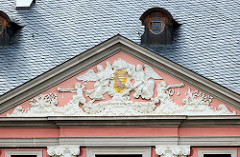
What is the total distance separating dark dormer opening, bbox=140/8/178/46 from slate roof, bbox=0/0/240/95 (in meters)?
0.45

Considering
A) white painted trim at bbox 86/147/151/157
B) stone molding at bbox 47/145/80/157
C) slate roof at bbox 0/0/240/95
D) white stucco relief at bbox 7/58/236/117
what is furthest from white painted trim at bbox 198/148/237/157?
stone molding at bbox 47/145/80/157

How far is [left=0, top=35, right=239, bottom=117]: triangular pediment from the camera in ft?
113

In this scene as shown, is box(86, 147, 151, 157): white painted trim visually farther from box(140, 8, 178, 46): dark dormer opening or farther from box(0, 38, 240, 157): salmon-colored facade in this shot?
box(140, 8, 178, 46): dark dormer opening

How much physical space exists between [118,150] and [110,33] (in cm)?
621

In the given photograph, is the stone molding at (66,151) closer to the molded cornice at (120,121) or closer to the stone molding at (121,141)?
the stone molding at (121,141)

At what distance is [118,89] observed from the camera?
35.2 metres

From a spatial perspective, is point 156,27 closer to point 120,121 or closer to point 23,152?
point 120,121

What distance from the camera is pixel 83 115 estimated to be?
3488cm

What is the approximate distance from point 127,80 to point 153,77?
1.04 metres

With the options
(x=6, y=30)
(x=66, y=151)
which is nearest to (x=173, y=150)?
A: (x=66, y=151)

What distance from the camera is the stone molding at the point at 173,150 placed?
34.4 m

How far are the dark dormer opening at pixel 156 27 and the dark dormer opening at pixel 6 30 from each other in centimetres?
607

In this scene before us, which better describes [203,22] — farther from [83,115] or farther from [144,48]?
[83,115]

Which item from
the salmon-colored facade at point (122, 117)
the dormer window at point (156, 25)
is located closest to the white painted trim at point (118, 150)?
the salmon-colored facade at point (122, 117)
